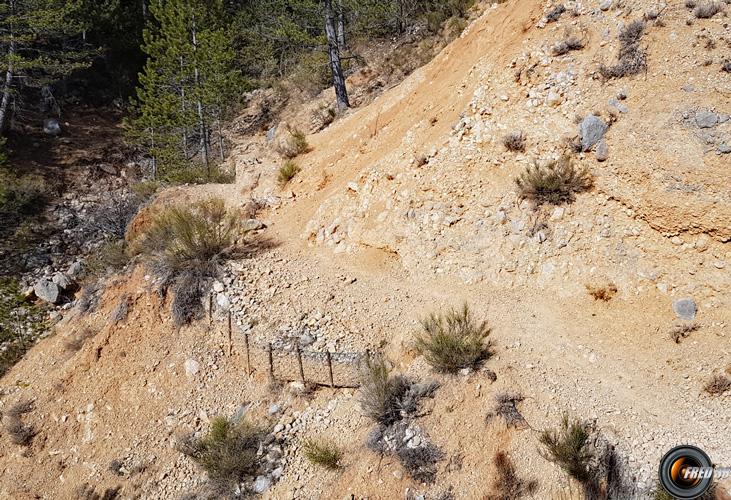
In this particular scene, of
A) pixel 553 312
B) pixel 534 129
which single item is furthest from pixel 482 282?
pixel 534 129

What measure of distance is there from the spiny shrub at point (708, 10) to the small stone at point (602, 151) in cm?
253

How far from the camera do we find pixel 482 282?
7137mm

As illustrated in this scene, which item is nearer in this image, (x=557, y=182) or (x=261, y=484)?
(x=261, y=484)

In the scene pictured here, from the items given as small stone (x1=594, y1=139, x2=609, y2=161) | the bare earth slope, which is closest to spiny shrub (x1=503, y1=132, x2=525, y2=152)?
the bare earth slope

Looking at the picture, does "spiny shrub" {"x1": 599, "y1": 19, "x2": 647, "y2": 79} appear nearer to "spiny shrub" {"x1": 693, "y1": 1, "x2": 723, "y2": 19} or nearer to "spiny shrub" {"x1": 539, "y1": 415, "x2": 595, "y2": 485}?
"spiny shrub" {"x1": 693, "y1": 1, "x2": 723, "y2": 19}

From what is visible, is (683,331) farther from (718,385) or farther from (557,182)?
(557,182)

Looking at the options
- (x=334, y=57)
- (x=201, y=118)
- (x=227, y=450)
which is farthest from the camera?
(x=201, y=118)

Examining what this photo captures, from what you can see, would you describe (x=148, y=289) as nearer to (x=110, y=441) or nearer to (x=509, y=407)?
(x=110, y=441)

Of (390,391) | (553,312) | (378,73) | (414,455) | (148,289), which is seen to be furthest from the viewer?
(378,73)

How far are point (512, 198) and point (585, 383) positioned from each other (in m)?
2.98

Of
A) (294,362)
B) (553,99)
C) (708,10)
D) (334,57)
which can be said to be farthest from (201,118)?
(708,10)

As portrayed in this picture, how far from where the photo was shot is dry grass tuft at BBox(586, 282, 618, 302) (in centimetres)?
639

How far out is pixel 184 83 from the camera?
18250mm

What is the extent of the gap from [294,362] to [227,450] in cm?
147
